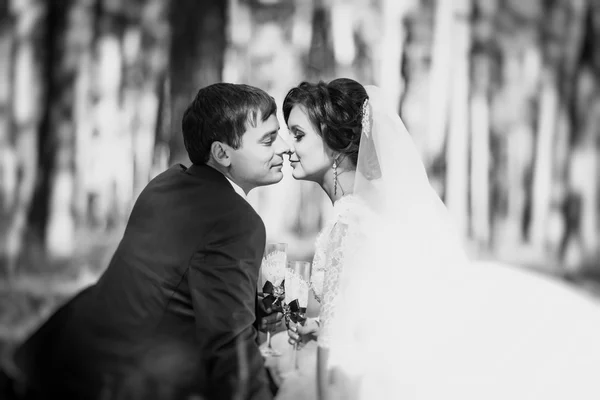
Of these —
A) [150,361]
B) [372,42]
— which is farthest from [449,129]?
[150,361]

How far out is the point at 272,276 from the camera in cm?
173

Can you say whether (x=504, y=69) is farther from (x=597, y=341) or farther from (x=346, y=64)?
(x=597, y=341)

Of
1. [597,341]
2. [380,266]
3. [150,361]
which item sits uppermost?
[380,266]

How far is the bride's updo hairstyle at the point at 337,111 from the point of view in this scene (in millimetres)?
1745

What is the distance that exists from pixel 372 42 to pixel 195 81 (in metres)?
0.75

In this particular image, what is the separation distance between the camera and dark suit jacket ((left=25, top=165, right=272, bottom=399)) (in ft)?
4.79

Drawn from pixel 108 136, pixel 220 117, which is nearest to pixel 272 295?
pixel 220 117

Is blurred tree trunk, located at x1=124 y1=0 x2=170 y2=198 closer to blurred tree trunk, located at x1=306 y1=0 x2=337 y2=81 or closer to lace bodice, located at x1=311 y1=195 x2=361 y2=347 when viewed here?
blurred tree trunk, located at x1=306 y1=0 x2=337 y2=81

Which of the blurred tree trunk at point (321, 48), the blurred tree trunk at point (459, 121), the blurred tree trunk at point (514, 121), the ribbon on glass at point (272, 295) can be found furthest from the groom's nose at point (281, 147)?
the blurred tree trunk at point (514, 121)

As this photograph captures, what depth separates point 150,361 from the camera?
1.61m

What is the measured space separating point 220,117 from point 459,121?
1207 mm

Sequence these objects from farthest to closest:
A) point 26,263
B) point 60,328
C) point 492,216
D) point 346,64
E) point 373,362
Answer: point 492,216, point 346,64, point 26,263, point 60,328, point 373,362

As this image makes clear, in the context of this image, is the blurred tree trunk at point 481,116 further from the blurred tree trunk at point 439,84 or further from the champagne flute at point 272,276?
the champagne flute at point 272,276

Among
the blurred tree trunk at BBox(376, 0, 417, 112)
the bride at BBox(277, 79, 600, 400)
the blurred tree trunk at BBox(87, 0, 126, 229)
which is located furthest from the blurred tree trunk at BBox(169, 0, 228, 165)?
the bride at BBox(277, 79, 600, 400)
